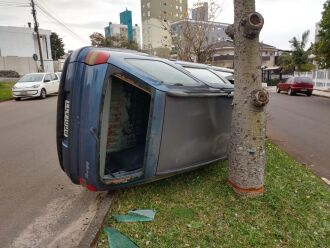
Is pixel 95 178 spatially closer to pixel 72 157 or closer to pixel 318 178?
pixel 72 157

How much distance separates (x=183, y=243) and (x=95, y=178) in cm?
121

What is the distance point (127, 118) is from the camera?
15.1ft

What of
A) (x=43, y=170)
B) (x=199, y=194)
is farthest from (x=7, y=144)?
(x=199, y=194)

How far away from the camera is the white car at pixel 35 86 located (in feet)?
60.1

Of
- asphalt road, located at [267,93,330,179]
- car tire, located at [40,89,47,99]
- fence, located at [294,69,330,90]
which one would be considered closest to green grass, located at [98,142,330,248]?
asphalt road, located at [267,93,330,179]

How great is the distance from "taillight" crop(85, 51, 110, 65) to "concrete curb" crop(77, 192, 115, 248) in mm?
1707

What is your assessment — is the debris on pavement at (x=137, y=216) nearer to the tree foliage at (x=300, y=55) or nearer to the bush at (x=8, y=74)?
the bush at (x=8, y=74)

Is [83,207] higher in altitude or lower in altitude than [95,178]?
lower

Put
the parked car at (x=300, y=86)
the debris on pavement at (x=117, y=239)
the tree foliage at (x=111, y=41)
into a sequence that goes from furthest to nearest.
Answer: the tree foliage at (x=111, y=41)
the parked car at (x=300, y=86)
the debris on pavement at (x=117, y=239)

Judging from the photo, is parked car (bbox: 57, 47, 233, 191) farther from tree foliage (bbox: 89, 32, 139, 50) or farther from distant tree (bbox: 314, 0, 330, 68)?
tree foliage (bbox: 89, 32, 139, 50)

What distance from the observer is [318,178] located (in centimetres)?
519

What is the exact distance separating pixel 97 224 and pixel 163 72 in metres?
1.96

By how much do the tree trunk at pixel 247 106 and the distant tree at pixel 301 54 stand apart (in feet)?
129

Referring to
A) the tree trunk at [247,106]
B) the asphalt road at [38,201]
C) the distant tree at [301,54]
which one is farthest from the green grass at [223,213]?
the distant tree at [301,54]
